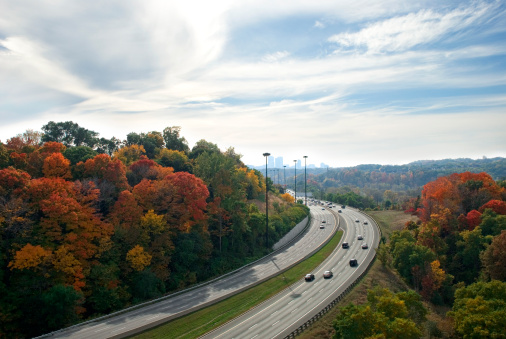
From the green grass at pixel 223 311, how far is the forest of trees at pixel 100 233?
8959 mm

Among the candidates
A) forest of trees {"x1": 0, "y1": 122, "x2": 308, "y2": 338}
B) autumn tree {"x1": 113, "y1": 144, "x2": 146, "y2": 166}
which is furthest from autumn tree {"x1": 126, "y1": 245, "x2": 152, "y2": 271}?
autumn tree {"x1": 113, "y1": 144, "x2": 146, "y2": 166}

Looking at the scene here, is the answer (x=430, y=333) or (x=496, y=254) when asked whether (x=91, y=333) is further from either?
(x=496, y=254)

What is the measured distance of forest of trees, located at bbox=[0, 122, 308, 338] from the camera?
106 ft

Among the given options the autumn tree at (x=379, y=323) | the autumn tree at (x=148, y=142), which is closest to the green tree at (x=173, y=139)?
the autumn tree at (x=148, y=142)

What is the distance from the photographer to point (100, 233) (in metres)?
39.0

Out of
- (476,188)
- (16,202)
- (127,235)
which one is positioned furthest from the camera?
(476,188)

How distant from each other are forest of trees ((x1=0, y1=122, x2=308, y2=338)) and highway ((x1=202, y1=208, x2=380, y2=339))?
13591 millimetres

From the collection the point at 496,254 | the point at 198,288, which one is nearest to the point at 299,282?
the point at 198,288

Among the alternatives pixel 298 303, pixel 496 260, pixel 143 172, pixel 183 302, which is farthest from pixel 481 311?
pixel 143 172

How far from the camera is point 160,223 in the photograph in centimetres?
4425

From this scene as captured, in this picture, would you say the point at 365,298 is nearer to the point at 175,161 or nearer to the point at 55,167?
the point at 55,167

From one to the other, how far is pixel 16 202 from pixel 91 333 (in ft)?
56.3

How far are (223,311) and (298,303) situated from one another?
914 centimetres

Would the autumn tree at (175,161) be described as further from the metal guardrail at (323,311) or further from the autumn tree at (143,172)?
the metal guardrail at (323,311)
